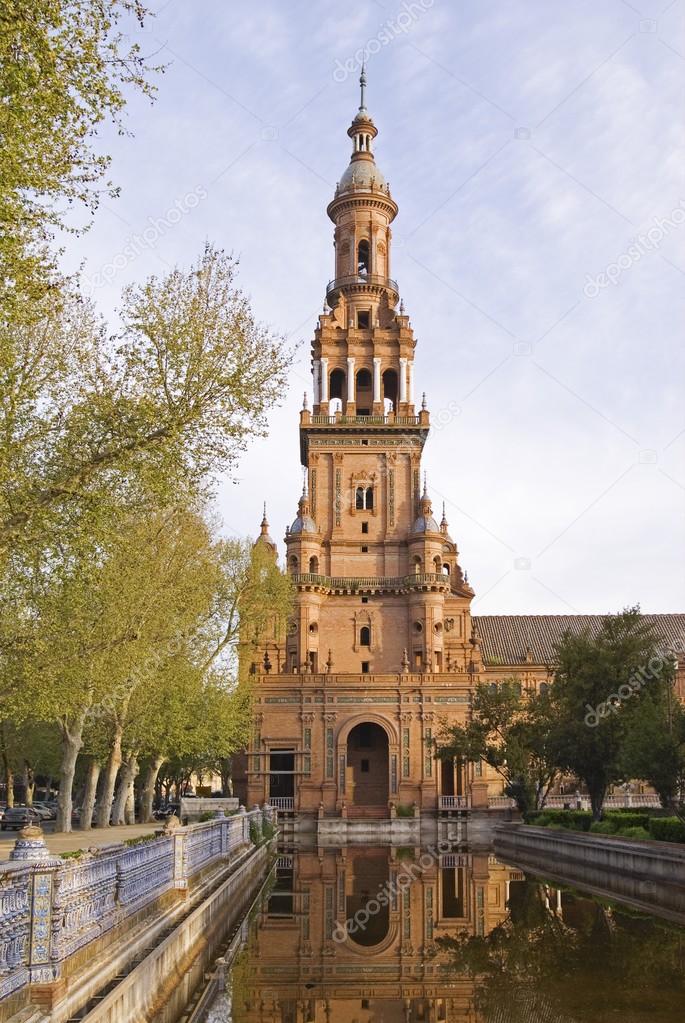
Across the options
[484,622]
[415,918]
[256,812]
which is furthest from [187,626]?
[484,622]

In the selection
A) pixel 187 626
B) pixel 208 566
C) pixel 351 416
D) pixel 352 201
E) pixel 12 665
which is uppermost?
pixel 352 201

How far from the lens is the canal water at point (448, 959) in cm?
1238

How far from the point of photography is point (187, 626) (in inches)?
1405

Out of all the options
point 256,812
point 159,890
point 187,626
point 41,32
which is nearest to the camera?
point 41,32

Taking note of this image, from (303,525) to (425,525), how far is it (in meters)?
7.77

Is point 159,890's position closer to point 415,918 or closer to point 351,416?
point 415,918

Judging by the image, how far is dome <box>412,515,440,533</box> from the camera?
2394 inches

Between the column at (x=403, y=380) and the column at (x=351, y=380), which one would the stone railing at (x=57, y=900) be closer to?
the column at (x=351, y=380)

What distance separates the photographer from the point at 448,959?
1592 centimetres

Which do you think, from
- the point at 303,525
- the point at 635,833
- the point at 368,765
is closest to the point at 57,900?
the point at 635,833

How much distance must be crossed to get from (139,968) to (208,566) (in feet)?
82.9

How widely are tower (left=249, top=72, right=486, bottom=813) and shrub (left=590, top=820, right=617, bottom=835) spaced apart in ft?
61.9

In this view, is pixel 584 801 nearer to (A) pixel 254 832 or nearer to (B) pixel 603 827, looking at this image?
(B) pixel 603 827

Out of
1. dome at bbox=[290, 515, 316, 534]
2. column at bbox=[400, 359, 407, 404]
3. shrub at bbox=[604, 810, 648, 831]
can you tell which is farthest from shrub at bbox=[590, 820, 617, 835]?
column at bbox=[400, 359, 407, 404]
